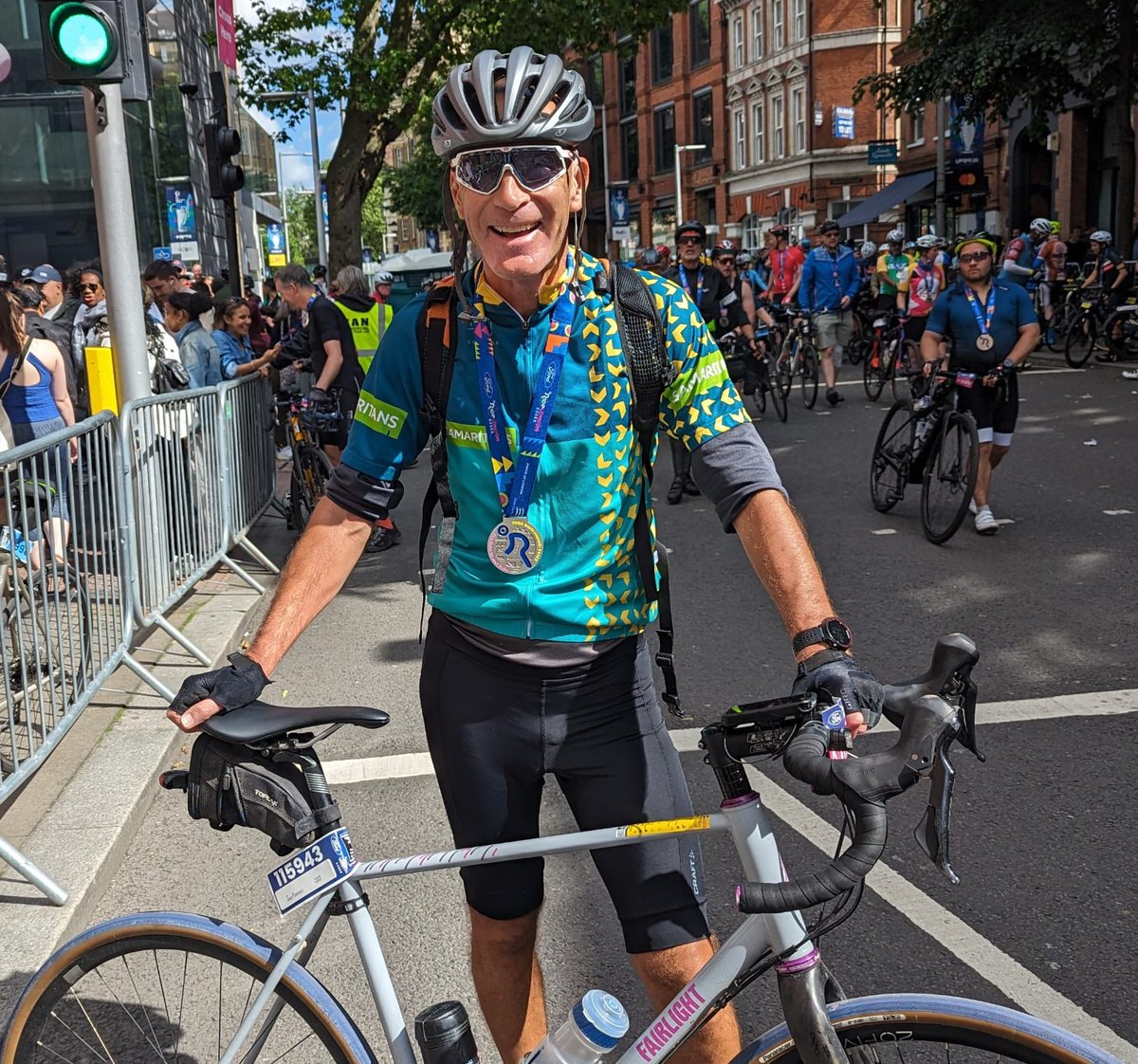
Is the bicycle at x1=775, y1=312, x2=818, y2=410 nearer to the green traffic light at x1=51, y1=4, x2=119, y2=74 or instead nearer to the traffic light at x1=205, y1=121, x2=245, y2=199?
the traffic light at x1=205, y1=121, x2=245, y2=199

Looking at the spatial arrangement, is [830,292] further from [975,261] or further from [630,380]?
[630,380]

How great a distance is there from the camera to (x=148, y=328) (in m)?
8.84

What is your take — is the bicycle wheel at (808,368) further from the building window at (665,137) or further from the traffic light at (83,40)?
the building window at (665,137)

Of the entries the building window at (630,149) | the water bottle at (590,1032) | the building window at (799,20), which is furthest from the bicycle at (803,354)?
the building window at (630,149)

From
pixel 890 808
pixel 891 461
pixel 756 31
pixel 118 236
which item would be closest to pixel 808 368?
pixel 891 461

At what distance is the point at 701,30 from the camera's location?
57.0 metres

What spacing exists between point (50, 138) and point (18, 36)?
142cm

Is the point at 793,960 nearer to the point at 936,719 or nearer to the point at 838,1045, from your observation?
the point at 838,1045

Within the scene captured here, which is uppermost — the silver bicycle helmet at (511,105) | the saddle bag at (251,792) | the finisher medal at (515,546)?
the silver bicycle helmet at (511,105)

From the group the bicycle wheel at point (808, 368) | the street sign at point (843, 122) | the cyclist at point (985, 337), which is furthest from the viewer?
the street sign at point (843, 122)

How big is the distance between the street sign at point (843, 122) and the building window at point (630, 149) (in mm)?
18972

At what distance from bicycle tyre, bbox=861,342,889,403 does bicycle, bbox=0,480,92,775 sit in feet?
41.4

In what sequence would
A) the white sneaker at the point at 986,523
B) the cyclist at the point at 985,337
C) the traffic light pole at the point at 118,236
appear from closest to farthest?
the traffic light pole at the point at 118,236 < the cyclist at the point at 985,337 < the white sneaker at the point at 986,523

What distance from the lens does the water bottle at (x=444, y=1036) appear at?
2002mm
